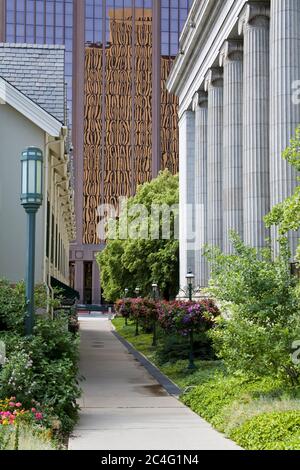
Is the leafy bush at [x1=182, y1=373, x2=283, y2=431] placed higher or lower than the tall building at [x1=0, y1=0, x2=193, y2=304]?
lower

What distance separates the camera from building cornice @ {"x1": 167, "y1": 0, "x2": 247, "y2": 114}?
34.2 metres

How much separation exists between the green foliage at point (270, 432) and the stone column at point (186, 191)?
112ft

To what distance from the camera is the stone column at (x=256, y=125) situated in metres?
29.9

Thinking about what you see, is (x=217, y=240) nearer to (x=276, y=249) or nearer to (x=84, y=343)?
(x=84, y=343)

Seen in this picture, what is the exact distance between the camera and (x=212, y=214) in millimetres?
39594

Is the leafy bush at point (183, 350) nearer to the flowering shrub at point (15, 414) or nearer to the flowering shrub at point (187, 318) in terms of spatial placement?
the flowering shrub at point (187, 318)

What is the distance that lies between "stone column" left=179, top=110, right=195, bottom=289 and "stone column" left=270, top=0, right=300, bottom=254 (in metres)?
19.1

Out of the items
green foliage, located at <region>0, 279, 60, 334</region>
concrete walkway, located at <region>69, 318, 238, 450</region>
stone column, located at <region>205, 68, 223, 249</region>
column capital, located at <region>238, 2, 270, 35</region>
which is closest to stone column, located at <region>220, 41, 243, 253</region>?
column capital, located at <region>238, 2, 270, 35</region>

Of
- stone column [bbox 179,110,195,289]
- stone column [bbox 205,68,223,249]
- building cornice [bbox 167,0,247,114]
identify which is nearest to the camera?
building cornice [bbox 167,0,247,114]

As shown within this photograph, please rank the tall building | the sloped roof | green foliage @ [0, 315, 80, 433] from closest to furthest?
green foliage @ [0, 315, 80, 433] < the sloped roof < the tall building

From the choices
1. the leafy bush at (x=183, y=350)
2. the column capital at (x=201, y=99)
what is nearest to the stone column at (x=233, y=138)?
the leafy bush at (x=183, y=350)

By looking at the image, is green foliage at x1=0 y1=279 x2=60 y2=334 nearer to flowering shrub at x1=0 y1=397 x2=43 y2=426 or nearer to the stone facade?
flowering shrub at x1=0 y1=397 x2=43 y2=426

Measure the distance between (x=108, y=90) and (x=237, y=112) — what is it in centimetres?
9237

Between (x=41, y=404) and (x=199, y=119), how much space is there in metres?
33.3
